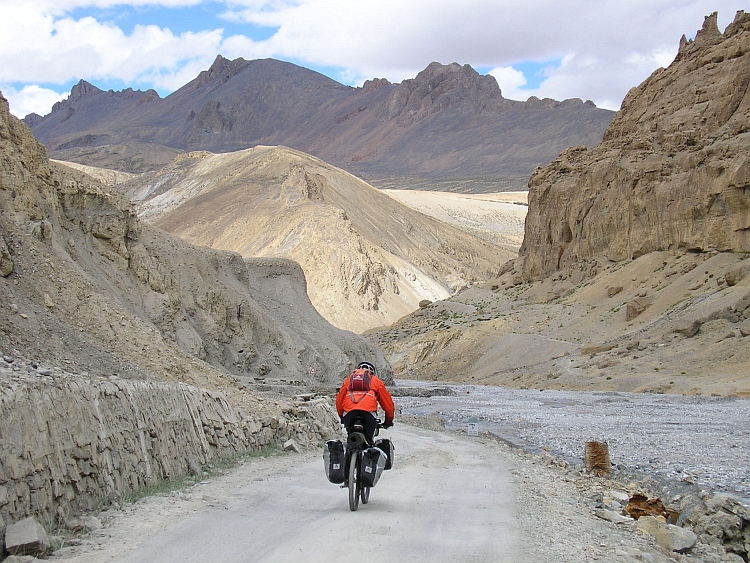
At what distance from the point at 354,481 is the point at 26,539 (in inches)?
133

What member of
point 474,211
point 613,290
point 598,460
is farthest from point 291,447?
point 474,211

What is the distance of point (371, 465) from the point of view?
9.31m

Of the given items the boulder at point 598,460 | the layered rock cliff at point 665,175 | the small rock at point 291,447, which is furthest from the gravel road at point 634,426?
the layered rock cliff at point 665,175

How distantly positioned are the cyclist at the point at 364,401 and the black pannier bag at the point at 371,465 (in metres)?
0.21

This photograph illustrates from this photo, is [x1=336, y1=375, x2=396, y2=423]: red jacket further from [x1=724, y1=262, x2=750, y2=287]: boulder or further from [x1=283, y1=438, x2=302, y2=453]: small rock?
[x1=724, y1=262, x2=750, y2=287]: boulder

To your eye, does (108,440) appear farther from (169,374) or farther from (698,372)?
(698,372)

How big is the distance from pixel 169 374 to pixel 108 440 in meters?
6.80

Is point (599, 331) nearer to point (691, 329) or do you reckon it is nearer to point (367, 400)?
point (691, 329)

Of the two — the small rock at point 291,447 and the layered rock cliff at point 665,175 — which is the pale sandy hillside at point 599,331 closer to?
the layered rock cliff at point 665,175

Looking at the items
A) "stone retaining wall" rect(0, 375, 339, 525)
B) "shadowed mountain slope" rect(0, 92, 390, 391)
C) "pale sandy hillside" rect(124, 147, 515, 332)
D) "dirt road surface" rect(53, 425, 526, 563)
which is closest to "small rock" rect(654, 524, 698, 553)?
"dirt road surface" rect(53, 425, 526, 563)

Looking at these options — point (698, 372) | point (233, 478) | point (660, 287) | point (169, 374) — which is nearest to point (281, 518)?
point (233, 478)

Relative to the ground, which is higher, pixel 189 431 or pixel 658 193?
pixel 658 193

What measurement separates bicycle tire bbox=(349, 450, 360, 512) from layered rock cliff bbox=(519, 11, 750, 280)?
1813 inches

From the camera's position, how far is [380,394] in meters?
9.75
